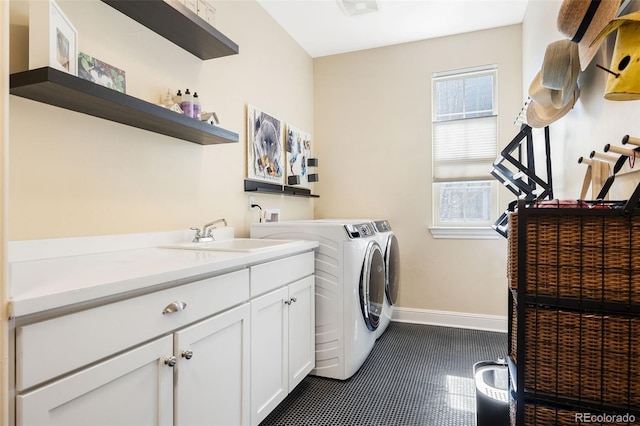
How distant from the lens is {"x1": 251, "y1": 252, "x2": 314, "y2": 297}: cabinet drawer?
165 cm

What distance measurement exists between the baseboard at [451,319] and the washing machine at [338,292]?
123cm

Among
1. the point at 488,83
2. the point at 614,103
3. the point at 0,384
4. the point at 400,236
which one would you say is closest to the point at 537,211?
the point at 614,103

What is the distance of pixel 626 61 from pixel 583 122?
67cm

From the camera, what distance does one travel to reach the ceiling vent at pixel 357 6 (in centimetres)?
279

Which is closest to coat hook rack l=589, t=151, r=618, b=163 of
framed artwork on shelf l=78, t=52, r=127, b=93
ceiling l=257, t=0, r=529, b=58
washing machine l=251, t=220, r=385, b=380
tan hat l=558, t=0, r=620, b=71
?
tan hat l=558, t=0, r=620, b=71

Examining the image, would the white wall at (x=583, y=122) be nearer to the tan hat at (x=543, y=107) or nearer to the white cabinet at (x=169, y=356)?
the tan hat at (x=543, y=107)

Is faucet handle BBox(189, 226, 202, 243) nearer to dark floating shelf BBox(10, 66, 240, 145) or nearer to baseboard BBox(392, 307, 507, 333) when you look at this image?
dark floating shelf BBox(10, 66, 240, 145)

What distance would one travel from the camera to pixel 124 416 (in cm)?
101

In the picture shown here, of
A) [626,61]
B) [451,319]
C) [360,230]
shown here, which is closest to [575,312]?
[626,61]

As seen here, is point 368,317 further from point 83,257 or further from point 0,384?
point 0,384

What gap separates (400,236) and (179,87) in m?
2.41

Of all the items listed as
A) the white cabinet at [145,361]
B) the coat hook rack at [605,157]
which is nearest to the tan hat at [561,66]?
the coat hook rack at [605,157]

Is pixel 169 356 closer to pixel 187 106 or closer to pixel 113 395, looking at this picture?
pixel 113 395

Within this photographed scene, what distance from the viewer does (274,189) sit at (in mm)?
2959
